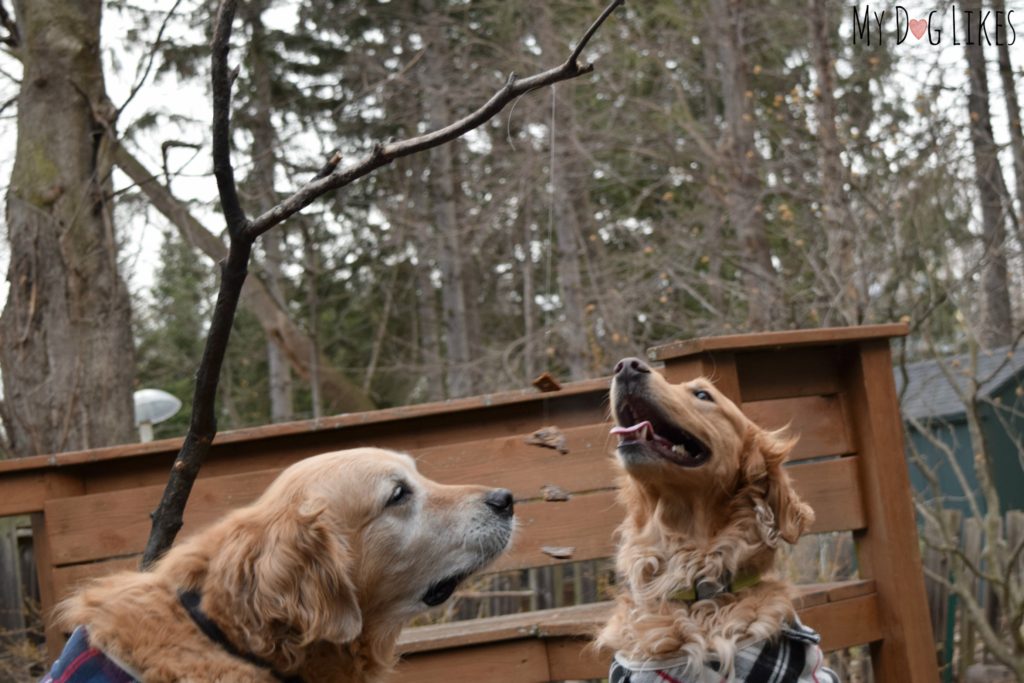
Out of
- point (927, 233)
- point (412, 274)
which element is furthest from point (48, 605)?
point (412, 274)

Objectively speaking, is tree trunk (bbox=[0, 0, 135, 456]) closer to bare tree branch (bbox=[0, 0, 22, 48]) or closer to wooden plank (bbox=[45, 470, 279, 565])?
bare tree branch (bbox=[0, 0, 22, 48])

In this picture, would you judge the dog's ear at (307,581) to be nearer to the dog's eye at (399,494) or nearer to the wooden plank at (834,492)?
the dog's eye at (399,494)

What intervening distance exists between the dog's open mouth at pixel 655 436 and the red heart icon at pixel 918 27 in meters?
6.55

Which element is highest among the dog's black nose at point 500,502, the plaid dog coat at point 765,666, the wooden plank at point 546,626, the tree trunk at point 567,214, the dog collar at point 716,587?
the tree trunk at point 567,214

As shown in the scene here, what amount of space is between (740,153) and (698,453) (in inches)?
317

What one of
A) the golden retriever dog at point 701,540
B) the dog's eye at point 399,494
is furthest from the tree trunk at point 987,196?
the dog's eye at point 399,494

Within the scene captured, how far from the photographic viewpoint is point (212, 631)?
8.86ft

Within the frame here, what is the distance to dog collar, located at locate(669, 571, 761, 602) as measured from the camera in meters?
3.58

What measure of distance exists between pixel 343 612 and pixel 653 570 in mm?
1303

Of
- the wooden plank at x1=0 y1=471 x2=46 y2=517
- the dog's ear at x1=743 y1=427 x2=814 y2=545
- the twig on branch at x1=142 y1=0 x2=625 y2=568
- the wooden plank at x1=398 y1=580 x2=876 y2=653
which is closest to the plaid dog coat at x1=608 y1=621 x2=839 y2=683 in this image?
the wooden plank at x1=398 y1=580 x2=876 y2=653

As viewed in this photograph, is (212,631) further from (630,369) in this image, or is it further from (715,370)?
(715,370)

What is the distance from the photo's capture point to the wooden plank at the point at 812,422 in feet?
14.1

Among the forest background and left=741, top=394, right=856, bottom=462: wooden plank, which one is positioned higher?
the forest background

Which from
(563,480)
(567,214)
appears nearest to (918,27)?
(567,214)
